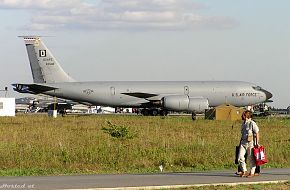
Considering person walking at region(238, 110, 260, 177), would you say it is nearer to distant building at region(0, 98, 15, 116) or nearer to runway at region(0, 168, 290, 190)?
runway at region(0, 168, 290, 190)

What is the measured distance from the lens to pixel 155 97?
205 feet

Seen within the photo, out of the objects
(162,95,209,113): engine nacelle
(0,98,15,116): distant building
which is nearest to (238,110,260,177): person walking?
(162,95,209,113): engine nacelle

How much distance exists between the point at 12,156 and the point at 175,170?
5.02 metres

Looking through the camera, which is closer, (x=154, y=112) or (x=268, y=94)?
(x=268, y=94)

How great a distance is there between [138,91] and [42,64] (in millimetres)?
9713

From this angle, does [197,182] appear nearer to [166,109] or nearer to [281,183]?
[281,183]

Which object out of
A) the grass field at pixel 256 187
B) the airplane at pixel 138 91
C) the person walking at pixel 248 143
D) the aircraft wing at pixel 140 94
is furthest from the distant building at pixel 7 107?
the grass field at pixel 256 187

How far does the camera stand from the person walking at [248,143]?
15.9 meters

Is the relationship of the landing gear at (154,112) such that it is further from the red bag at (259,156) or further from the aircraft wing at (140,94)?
the red bag at (259,156)

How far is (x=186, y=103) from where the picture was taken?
60250 mm

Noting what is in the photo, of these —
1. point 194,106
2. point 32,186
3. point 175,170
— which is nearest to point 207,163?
point 175,170

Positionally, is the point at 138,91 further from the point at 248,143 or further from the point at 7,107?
the point at 248,143

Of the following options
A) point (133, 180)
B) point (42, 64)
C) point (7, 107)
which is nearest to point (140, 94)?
point (42, 64)

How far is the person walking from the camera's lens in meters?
15.9
